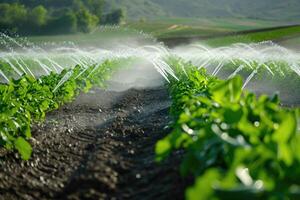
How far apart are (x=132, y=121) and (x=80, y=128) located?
3.71ft

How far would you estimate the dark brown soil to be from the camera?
197 inches

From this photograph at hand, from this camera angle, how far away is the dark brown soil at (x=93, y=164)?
501 centimetres

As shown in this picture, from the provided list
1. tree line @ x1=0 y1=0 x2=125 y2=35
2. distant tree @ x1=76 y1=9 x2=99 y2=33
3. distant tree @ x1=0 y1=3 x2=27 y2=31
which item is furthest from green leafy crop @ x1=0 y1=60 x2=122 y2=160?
distant tree @ x1=76 y1=9 x2=99 y2=33

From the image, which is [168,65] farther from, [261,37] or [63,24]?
[63,24]

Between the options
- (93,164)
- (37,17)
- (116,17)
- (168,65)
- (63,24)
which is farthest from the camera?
(116,17)

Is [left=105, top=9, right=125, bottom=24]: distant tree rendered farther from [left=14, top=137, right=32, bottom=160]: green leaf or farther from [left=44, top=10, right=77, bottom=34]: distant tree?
[left=14, top=137, right=32, bottom=160]: green leaf

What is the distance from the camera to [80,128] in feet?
30.4

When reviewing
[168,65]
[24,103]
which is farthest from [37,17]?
[24,103]

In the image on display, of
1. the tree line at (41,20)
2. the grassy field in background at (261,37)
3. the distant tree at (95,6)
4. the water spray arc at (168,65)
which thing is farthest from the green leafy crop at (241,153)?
the distant tree at (95,6)

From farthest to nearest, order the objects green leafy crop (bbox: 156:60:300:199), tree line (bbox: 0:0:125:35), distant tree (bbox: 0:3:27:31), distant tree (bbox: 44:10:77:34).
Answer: distant tree (bbox: 44:10:77:34) < tree line (bbox: 0:0:125:35) < distant tree (bbox: 0:3:27:31) < green leafy crop (bbox: 156:60:300:199)

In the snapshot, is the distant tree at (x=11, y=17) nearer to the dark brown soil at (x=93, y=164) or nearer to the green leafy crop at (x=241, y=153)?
the dark brown soil at (x=93, y=164)

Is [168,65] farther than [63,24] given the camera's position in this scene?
No

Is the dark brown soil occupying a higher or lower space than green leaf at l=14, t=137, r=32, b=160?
lower

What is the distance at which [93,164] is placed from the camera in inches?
229
